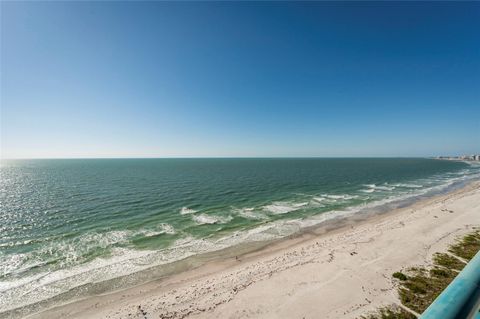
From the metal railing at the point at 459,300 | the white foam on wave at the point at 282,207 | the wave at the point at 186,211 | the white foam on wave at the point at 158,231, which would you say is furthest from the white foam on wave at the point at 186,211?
the metal railing at the point at 459,300

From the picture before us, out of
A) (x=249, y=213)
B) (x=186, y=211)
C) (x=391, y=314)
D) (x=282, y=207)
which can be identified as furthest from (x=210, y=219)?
(x=391, y=314)

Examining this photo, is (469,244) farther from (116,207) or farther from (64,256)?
(116,207)

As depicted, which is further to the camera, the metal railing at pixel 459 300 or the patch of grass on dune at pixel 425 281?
the patch of grass on dune at pixel 425 281

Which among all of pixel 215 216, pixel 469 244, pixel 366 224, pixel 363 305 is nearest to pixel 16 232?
pixel 215 216

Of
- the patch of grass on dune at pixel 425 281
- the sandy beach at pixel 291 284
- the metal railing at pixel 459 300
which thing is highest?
the metal railing at pixel 459 300

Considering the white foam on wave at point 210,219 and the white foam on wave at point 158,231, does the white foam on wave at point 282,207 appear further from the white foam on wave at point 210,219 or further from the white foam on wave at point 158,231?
the white foam on wave at point 158,231

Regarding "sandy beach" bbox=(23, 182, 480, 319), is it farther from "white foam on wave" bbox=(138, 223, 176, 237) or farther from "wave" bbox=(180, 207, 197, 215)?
"wave" bbox=(180, 207, 197, 215)

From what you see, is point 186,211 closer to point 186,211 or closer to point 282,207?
point 186,211
